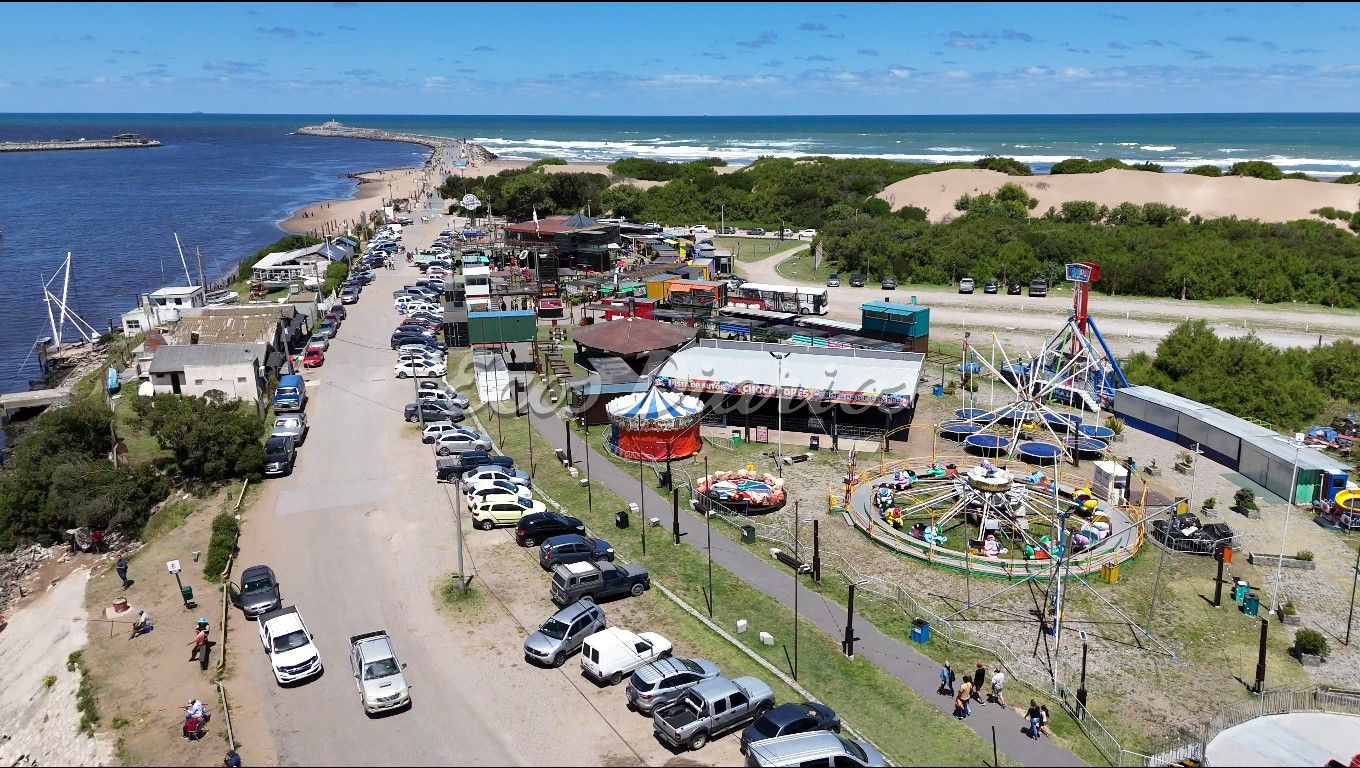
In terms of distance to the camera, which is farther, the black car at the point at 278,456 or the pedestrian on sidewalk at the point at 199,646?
the black car at the point at 278,456

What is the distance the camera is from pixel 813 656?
20.4m

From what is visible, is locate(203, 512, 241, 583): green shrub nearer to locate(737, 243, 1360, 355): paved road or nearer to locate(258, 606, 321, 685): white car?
locate(258, 606, 321, 685): white car

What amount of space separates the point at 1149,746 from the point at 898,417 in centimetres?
1902

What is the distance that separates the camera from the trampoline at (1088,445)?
33531 millimetres

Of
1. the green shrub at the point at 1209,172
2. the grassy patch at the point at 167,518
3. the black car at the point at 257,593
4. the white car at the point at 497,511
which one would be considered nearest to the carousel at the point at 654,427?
the white car at the point at 497,511

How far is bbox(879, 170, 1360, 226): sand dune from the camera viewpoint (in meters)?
87.0

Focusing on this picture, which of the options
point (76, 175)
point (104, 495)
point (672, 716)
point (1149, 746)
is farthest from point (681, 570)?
point (76, 175)

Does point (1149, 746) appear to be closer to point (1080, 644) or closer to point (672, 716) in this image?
point (1080, 644)

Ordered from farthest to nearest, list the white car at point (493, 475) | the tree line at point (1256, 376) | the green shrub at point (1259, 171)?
the green shrub at point (1259, 171), the tree line at point (1256, 376), the white car at point (493, 475)

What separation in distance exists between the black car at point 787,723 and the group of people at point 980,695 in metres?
2.77

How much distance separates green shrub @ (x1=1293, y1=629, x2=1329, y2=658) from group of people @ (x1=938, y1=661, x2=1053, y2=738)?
711 centimetres

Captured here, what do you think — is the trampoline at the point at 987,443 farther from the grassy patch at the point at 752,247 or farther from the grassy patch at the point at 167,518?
the grassy patch at the point at 752,247

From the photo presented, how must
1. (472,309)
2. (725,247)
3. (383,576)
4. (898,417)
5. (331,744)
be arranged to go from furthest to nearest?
1. (725,247)
2. (472,309)
3. (898,417)
4. (383,576)
5. (331,744)

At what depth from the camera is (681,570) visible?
24.8 meters
